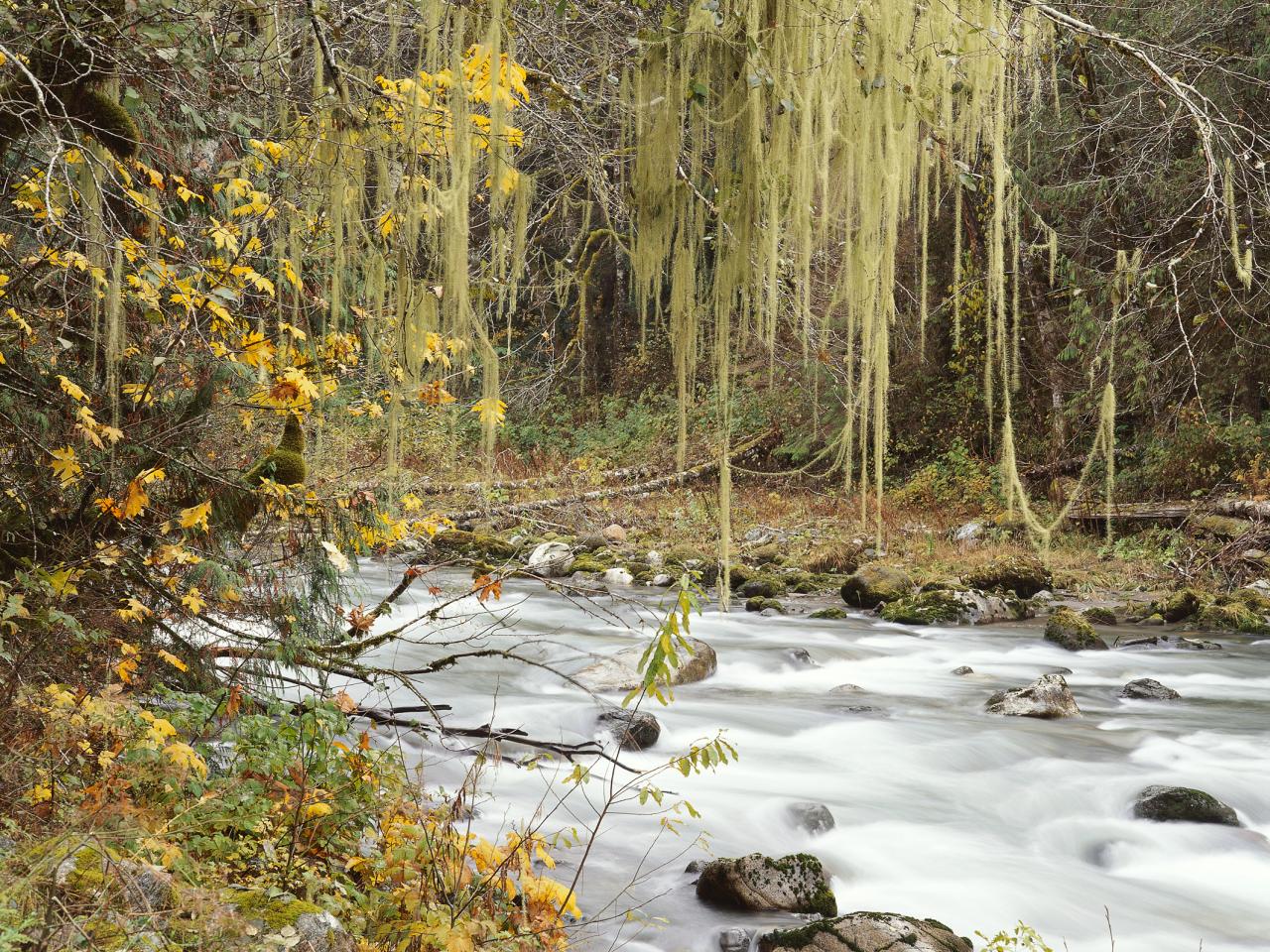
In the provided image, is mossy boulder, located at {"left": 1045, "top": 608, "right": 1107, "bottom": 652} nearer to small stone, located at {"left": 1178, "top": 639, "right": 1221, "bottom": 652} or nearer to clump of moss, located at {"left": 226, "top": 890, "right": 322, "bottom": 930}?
small stone, located at {"left": 1178, "top": 639, "right": 1221, "bottom": 652}

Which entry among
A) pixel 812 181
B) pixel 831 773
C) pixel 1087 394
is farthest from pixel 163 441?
pixel 1087 394

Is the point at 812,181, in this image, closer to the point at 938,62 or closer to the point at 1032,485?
the point at 938,62

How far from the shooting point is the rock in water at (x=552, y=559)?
12.8m

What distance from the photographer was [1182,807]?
5477 mm

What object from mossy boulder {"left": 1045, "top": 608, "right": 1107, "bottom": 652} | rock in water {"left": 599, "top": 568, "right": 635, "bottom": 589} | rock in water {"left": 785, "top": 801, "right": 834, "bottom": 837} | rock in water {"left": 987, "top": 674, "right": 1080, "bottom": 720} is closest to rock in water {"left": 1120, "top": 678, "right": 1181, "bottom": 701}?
rock in water {"left": 987, "top": 674, "right": 1080, "bottom": 720}

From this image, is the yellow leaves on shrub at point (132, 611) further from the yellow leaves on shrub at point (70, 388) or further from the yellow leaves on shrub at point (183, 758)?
the yellow leaves on shrub at point (70, 388)

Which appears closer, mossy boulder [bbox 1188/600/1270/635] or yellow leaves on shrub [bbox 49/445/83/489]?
yellow leaves on shrub [bbox 49/445/83/489]

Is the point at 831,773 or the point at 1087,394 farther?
the point at 1087,394

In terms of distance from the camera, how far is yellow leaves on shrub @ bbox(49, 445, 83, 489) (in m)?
3.49

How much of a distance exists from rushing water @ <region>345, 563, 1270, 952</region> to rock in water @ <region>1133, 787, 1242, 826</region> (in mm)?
90

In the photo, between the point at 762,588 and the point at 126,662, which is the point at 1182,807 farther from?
the point at 762,588

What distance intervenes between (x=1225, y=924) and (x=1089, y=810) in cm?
115

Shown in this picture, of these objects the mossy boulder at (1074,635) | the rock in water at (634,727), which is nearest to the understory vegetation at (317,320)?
the rock in water at (634,727)

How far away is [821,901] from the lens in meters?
4.25
